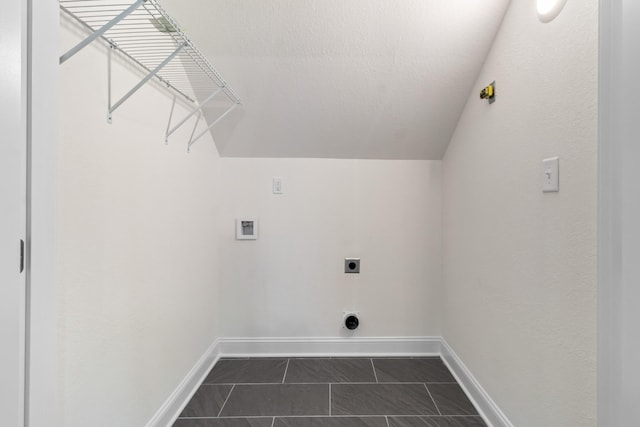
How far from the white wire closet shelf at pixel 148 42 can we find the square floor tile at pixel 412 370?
178 cm

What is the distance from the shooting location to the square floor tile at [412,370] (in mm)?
1823

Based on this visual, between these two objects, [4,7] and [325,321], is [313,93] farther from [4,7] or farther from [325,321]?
[325,321]

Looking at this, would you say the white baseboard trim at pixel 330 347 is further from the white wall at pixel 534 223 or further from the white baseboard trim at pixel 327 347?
the white wall at pixel 534 223

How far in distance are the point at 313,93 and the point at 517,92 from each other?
0.99 meters

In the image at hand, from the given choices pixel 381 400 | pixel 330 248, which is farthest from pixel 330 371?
pixel 330 248

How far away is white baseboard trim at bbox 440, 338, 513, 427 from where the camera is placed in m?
1.38

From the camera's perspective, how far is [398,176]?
6.99ft

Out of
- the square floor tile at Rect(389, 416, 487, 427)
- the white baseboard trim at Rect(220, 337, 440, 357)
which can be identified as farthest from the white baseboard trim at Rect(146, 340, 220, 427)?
the square floor tile at Rect(389, 416, 487, 427)

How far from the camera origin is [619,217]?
0.81 meters

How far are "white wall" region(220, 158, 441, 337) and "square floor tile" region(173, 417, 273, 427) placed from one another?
2.19 ft

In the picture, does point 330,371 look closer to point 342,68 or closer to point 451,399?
point 451,399

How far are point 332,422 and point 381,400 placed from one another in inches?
12.4

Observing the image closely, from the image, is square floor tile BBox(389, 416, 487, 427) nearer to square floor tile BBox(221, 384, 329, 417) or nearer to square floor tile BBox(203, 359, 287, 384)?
square floor tile BBox(221, 384, 329, 417)

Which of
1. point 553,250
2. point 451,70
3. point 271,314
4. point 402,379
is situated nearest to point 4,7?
point 553,250
